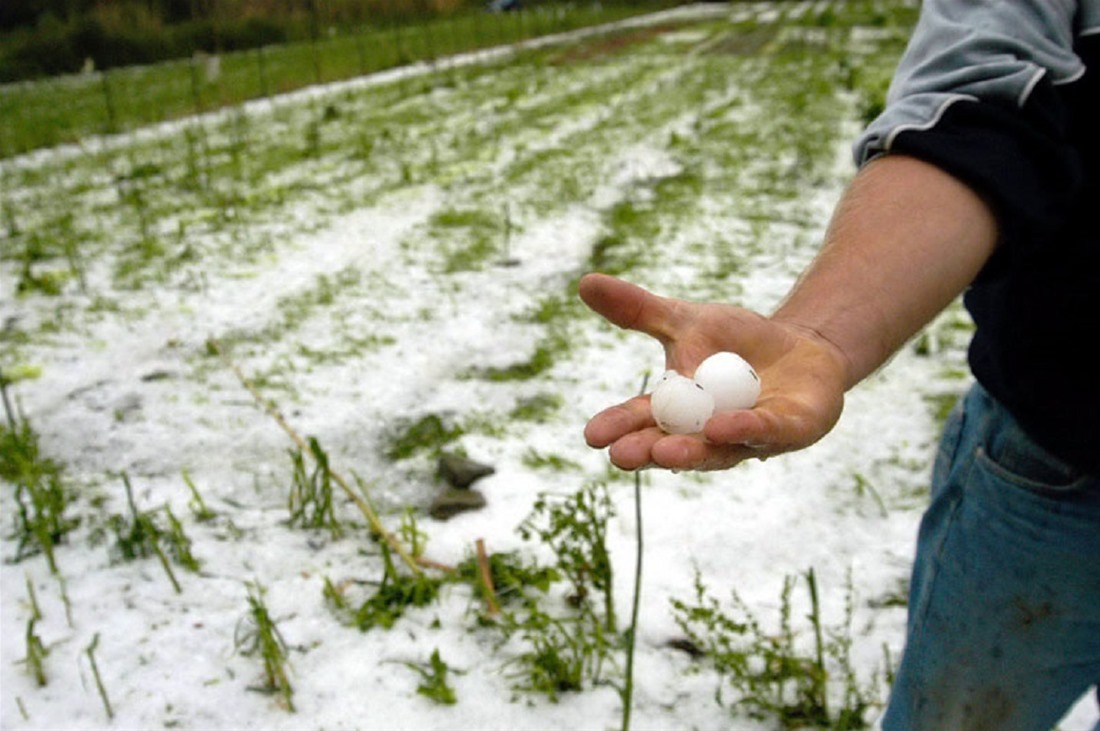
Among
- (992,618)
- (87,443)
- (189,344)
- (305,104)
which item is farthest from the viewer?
(305,104)

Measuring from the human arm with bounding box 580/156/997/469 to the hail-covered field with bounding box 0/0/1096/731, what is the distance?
61 cm

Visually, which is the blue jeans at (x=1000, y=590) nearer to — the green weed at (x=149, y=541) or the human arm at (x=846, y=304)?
the human arm at (x=846, y=304)

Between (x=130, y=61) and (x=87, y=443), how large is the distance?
35.9ft

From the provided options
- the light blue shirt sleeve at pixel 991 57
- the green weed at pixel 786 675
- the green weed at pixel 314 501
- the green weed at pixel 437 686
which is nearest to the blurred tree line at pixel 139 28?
the green weed at pixel 314 501

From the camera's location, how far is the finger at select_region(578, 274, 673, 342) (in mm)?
1186

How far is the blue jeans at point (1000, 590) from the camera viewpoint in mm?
1350

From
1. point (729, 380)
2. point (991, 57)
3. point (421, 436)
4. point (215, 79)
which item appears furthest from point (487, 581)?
point (215, 79)

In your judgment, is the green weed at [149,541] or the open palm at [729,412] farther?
the green weed at [149,541]

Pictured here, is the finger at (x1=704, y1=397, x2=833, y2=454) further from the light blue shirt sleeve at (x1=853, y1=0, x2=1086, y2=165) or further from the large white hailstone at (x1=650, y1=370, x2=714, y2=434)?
the light blue shirt sleeve at (x1=853, y1=0, x2=1086, y2=165)

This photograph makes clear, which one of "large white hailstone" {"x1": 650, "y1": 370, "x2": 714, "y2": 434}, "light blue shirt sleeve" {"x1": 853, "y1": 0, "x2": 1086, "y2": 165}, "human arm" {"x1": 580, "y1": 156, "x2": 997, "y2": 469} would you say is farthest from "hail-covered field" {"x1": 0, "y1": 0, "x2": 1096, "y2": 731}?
"light blue shirt sleeve" {"x1": 853, "y1": 0, "x2": 1086, "y2": 165}

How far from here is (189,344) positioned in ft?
11.2

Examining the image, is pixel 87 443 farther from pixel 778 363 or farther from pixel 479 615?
pixel 778 363

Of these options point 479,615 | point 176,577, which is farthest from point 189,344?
point 479,615

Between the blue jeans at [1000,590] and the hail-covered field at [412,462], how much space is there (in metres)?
0.29
